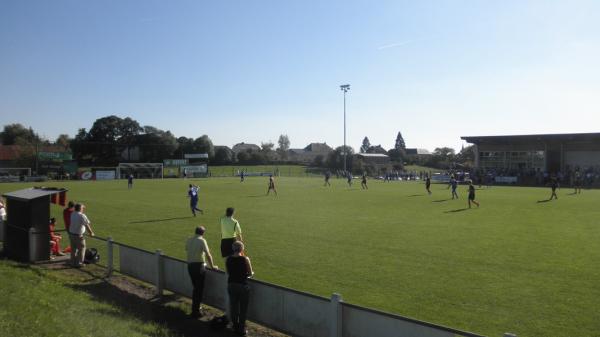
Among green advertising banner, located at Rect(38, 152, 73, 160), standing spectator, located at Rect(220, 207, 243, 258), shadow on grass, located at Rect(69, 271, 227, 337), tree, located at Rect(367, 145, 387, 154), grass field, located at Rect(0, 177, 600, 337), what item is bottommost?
shadow on grass, located at Rect(69, 271, 227, 337)

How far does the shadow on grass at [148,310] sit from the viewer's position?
7543 mm

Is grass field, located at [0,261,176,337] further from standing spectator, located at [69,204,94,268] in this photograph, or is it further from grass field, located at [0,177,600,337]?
grass field, located at [0,177,600,337]

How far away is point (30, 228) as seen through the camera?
12.1m

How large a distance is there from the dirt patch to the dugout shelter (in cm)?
53

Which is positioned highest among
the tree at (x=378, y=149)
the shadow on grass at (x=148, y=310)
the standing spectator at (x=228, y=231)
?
the tree at (x=378, y=149)

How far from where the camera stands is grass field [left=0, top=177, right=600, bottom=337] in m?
8.05

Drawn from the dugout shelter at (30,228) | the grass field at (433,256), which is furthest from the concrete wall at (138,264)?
the dugout shelter at (30,228)

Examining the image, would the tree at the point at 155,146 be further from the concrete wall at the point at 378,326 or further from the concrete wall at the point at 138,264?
the concrete wall at the point at 378,326

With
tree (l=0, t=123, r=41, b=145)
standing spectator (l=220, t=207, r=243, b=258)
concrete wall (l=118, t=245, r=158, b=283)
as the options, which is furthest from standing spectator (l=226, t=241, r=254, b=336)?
tree (l=0, t=123, r=41, b=145)

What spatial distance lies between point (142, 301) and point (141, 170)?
245 ft

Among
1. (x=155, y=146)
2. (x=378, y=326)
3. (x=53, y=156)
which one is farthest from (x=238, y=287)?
(x=155, y=146)

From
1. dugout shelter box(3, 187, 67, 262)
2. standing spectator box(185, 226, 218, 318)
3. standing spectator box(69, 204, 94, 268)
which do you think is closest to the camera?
standing spectator box(185, 226, 218, 318)

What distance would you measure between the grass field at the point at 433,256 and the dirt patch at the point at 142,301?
2.00 m

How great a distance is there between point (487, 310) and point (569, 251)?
6517mm
